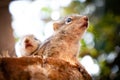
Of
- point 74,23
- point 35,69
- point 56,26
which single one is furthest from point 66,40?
point 35,69

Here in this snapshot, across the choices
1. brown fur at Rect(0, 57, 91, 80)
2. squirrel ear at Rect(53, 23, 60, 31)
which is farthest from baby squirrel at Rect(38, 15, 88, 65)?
brown fur at Rect(0, 57, 91, 80)

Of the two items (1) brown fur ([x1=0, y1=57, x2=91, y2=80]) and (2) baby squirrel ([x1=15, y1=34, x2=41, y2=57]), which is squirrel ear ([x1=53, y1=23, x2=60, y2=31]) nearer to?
(2) baby squirrel ([x1=15, y1=34, x2=41, y2=57])

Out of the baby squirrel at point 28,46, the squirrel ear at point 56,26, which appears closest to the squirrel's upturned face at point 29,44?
the baby squirrel at point 28,46

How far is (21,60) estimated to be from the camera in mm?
893

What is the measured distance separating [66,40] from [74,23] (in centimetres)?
13

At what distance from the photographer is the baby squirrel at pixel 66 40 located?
1153mm

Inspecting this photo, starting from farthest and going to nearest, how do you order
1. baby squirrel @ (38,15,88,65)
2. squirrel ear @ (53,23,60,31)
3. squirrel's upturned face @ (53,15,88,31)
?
squirrel ear @ (53,23,60,31), squirrel's upturned face @ (53,15,88,31), baby squirrel @ (38,15,88,65)

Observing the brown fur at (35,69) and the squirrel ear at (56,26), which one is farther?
the squirrel ear at (56,26)

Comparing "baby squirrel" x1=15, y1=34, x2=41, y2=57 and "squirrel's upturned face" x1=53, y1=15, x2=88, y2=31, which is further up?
"squirrel's upturned face" x1=53, y1=15, x2=88, y2=31

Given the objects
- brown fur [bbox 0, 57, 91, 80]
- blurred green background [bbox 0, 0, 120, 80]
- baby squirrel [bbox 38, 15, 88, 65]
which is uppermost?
brown fur [bbox 0, 57, 91, 80]

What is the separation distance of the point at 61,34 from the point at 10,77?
48cm

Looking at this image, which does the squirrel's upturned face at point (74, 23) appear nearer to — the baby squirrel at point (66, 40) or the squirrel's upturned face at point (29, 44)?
the baby squirrel at point (66, 40)

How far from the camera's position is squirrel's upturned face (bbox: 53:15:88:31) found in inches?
52.7

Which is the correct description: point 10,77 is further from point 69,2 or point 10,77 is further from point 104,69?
point 69,2
